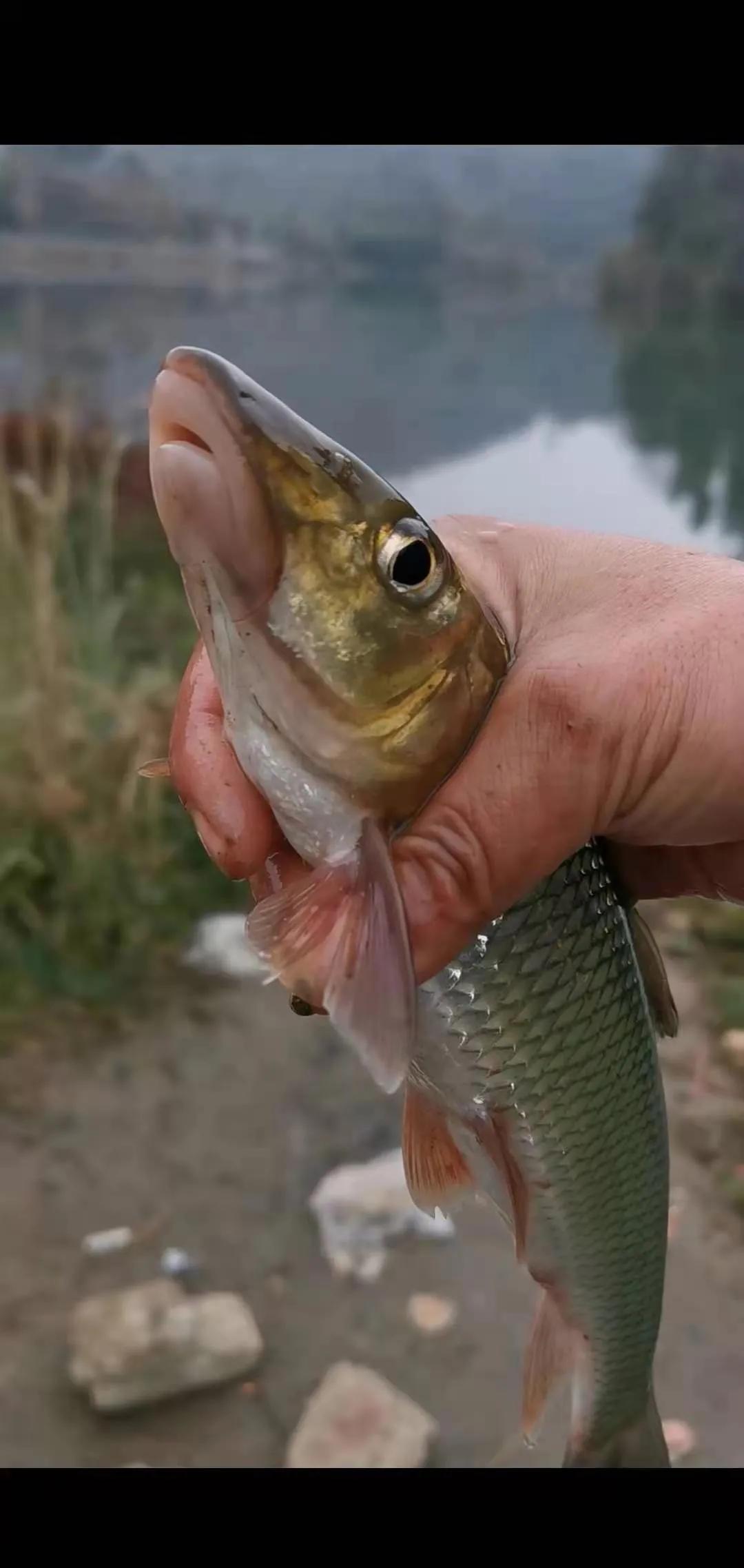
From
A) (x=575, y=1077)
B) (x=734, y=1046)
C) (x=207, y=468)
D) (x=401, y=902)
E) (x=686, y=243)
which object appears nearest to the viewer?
(x=207, y=468)

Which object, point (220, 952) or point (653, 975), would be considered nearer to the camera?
point (653, 975)

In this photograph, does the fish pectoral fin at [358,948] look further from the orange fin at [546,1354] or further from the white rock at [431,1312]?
the white rock at [431,1312]

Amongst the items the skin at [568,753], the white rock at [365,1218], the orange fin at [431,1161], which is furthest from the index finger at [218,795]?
the white rock at [365,1218]

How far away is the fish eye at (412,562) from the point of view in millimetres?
667

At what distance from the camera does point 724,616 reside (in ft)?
2.55

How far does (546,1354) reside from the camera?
103cm

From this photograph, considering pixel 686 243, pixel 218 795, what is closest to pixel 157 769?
pixel 218 795

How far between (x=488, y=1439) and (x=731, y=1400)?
41 centimetres

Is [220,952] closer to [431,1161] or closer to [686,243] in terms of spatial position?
[431,1161]

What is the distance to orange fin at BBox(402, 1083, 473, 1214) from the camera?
36.2 inches

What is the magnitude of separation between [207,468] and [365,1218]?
174cm
